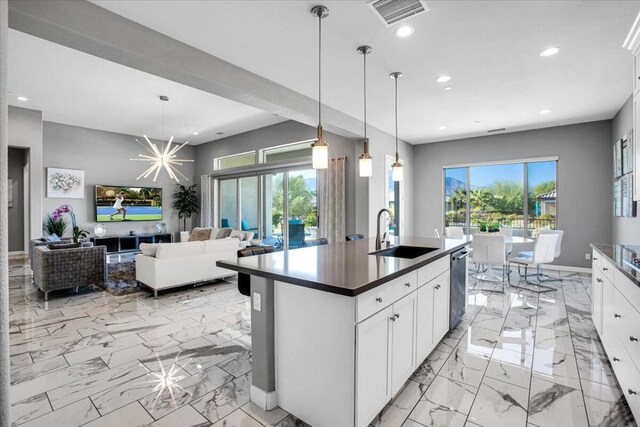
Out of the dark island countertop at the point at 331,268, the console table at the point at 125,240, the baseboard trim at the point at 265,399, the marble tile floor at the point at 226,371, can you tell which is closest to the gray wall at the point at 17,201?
the console table at the point at 125,240

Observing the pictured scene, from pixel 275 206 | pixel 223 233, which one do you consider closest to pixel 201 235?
pixel 223 233

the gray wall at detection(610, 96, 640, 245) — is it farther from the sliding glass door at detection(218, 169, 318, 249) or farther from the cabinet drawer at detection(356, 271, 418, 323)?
the sliding glass door at detection(218, 169, 318, 249)

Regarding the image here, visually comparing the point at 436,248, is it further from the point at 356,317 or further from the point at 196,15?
the point at 196,15

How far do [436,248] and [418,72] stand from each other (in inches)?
82.5

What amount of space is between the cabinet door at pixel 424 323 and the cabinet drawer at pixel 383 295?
214 millimetres

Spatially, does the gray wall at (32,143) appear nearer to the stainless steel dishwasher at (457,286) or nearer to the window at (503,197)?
the stainless steel dishwasher at (457,286)

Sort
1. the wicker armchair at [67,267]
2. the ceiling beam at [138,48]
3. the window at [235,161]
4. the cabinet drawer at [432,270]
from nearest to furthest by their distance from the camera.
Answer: the ceiling beam at [138,48] → the cabinet drawer at [432,270] → the wicker armchair at [67,267] → the window at [235,161]

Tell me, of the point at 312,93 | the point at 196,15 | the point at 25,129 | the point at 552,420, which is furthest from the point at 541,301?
the point at 25,129

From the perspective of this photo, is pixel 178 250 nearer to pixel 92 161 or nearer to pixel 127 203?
pixel 127 203

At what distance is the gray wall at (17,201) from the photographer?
24.1 feet

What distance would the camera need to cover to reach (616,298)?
2260 millimetres

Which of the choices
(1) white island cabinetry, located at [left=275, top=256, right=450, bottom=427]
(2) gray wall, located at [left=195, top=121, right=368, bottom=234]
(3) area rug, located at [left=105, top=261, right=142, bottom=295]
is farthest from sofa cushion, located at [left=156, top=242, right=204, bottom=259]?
(1) white island cabinetry, located at [left=275, top=256, right=450, bottom=427]

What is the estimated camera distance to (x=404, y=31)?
2.80m

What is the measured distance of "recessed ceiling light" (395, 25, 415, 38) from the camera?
9.02ft
